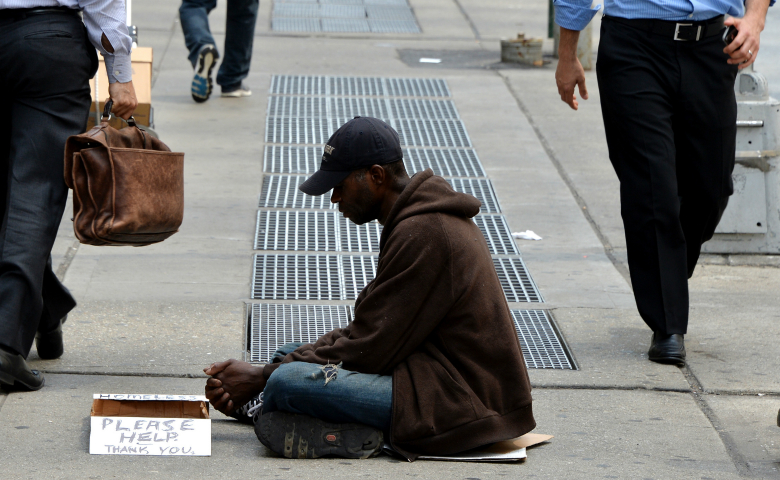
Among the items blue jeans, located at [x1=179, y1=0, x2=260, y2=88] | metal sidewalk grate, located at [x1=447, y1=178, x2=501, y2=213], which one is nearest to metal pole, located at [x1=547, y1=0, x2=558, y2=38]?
blue jeans, located at [x1=179, y1=0, x2=260, y2=88]

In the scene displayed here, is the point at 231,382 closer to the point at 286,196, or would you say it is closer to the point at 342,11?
the point at 286,196

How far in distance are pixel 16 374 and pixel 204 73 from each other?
16.6ft

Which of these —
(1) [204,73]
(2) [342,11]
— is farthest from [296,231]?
(2) [342,11]

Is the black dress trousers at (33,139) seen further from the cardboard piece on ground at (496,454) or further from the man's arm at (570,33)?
the man's arm at (570,33)

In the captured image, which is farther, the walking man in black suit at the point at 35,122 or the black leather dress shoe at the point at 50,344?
the black leather dress shoe at the point at 50,344

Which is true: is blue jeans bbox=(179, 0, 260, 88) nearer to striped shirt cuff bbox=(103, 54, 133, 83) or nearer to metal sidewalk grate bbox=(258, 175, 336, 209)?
metal sidewalk grate bbox=(258, 175, 336, 209)

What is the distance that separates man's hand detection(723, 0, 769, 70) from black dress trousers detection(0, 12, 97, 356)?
2.31 m

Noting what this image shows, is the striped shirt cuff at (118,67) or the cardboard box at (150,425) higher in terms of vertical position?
the striped shirt cuff at (118,67)

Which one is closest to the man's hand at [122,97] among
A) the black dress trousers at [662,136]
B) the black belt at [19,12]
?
the black belt at [19,12]

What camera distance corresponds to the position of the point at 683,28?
4.06 metres

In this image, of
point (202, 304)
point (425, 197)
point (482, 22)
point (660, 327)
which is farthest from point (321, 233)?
point (482, 22)

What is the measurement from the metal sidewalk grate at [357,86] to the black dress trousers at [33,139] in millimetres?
5198

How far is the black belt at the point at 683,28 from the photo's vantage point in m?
4.06

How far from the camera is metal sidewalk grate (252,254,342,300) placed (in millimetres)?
4902
